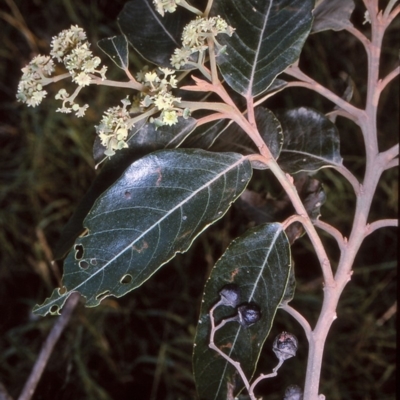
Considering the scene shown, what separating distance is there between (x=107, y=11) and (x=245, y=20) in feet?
2.29

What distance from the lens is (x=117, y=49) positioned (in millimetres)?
967

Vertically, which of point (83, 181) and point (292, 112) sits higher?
point (83, 181)

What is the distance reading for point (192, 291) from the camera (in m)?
2.01

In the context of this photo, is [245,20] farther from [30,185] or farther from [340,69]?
[30,185]

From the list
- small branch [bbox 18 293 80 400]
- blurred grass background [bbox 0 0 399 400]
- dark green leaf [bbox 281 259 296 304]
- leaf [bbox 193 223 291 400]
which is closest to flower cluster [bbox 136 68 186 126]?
leaf [bbox 193 223 291 400]

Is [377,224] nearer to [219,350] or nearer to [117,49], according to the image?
[219,350]

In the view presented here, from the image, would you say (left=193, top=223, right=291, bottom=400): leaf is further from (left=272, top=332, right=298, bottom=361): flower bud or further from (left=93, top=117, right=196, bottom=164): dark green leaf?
(left=93, top=117, right=196, bottom=164): dark green leaf

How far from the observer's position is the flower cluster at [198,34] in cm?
86

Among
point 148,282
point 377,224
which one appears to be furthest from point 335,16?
point 148,282

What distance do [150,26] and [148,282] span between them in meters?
1.07

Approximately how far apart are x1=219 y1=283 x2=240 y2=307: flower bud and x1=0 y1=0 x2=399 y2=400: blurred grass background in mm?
902

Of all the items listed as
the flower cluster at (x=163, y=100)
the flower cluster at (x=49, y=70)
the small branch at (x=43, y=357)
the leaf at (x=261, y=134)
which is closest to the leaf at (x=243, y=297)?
the leaf at (x=261, y=134)

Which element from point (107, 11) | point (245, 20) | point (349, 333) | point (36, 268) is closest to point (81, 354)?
point (36, 268)

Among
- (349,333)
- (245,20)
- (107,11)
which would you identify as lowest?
(349,333)
